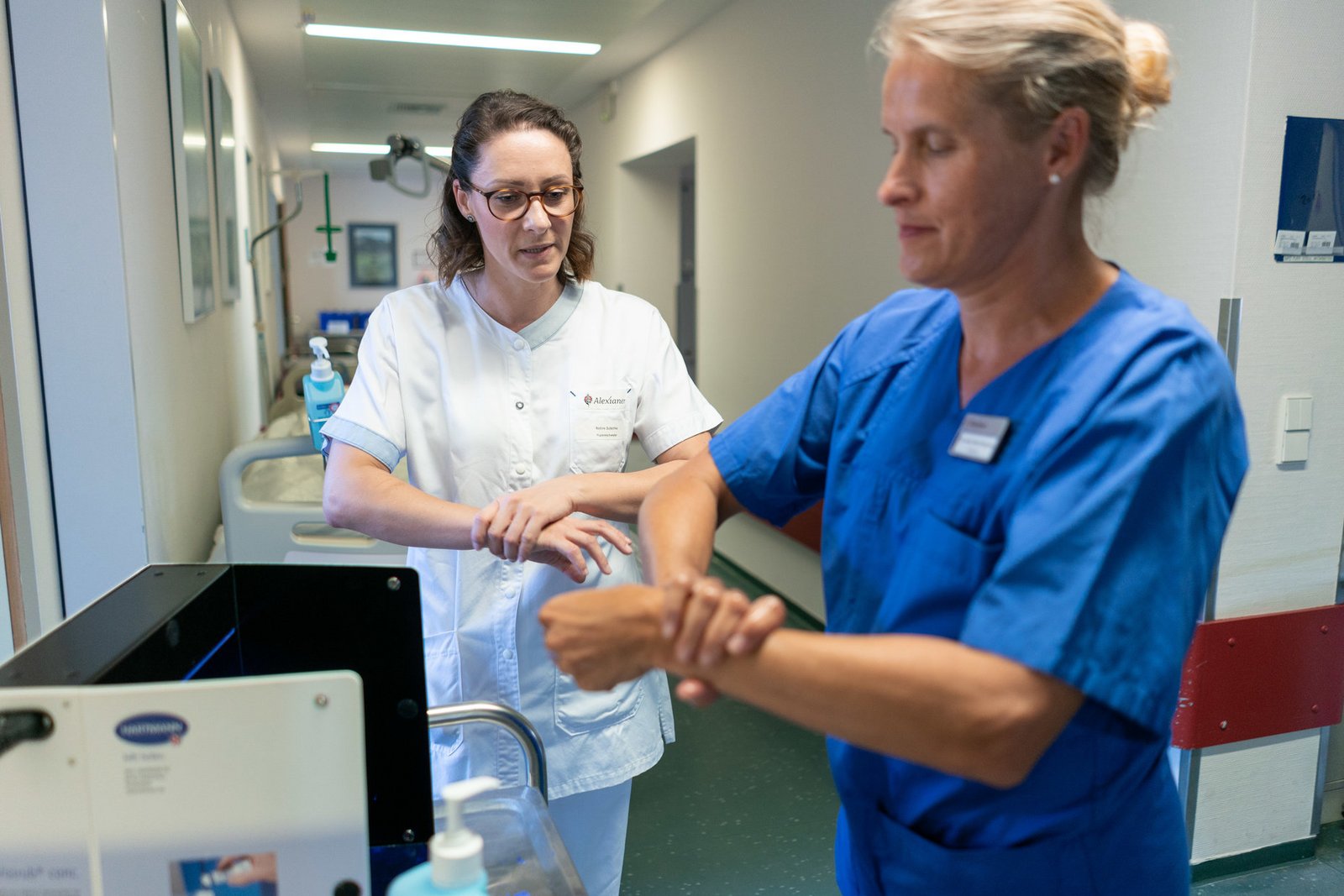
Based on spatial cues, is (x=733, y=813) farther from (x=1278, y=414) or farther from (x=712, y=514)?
(x=712, y=514)

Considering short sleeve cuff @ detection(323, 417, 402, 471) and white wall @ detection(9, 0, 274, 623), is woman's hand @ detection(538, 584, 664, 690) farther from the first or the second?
white wall @ detection(9, 0, 274, 623)

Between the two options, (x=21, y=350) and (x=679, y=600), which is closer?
(x=679, y=600)

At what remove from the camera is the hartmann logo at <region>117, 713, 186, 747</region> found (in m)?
0.65

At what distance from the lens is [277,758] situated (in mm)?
678

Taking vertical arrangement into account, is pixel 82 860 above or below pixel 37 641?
below

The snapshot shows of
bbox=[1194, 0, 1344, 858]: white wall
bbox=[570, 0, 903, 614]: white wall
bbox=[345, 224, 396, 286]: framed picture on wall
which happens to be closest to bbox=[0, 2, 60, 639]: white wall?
bbox=[570, 0, 903, 614]: white wall

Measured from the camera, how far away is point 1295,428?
217cm

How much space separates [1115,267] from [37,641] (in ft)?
3.20

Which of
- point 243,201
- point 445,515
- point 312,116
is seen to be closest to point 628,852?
point 445,515

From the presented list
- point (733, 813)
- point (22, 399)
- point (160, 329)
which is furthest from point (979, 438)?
point (733, 813)

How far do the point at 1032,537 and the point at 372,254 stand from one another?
13.0 meters

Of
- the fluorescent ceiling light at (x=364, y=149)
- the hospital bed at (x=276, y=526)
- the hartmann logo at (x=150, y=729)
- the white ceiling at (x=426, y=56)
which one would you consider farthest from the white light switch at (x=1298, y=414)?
the fluorescent ceiling light at (x=364, y=149)

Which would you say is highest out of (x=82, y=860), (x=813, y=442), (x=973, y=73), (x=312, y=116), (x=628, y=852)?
(x=312, y=116)

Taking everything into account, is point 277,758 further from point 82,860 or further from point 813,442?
point 813,442
